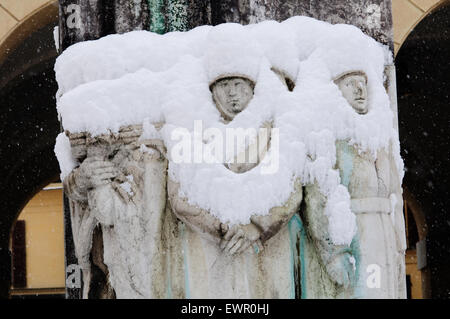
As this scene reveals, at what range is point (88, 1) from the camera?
3.08 metres

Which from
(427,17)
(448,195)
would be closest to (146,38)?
(427,17)

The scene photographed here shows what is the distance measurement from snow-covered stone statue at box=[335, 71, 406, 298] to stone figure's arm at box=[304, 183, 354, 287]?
0.16 feet

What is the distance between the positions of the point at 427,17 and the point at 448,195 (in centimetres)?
338

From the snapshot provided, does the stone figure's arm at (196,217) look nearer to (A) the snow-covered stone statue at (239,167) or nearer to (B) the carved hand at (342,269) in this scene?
(A) the snow-covered stone statue at (239,167)

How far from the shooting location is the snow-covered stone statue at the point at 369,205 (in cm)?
265

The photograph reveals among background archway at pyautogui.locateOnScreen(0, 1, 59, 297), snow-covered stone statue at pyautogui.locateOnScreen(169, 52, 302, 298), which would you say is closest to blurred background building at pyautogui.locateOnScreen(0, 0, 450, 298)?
background archway at pyautogui.locateOnScreen(0, 1, 59, 297)

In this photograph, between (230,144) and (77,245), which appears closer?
(230,144)

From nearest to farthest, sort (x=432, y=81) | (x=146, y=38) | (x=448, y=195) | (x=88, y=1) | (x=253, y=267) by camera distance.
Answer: (x=253, y=267) → (x=146, y=38) → (x=88, y=1) → (x=432, y=81) → (x=448, y=195)

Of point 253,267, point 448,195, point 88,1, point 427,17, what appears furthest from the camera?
point 448,195

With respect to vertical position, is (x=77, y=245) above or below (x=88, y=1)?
below

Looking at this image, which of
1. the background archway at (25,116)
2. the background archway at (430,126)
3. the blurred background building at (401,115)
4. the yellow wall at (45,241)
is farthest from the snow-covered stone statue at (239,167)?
the yellow wall at (45,241)

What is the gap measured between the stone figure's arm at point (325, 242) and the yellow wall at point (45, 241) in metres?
13.8

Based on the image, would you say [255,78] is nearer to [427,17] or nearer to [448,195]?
[427,17]

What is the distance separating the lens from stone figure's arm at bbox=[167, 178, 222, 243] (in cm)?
257
